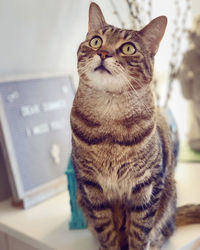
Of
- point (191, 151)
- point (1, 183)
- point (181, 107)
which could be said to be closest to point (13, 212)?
point (1, 183)

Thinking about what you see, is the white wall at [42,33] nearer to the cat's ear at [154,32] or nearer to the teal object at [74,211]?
the teal object at [74,211]

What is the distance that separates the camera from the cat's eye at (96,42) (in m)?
0.61

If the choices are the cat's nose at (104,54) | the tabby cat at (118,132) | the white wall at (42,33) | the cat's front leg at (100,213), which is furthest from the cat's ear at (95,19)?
the white wall at (42,33)

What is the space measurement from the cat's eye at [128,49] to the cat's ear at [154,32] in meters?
0.04

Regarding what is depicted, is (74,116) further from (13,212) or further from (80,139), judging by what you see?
(13,212)

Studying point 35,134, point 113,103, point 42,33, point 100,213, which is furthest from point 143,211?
point 42,33

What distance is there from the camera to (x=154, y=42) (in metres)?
0.62

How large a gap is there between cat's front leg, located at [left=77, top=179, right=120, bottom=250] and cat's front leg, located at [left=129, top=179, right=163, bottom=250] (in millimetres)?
45

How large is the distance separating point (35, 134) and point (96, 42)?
498 millimetres

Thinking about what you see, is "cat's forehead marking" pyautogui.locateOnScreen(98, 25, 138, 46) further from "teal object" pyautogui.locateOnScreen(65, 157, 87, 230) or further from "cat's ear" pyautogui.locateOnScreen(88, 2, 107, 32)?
"teal object" pyautogui.locateOnScreen(65, 157, 87, 230)

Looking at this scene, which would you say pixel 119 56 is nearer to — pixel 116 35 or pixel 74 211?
pixel 116 35

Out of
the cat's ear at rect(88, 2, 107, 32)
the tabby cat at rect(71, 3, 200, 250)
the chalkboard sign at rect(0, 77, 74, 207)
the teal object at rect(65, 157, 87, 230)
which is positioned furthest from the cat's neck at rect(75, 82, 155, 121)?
the chalkboard sign at rect(0, 77, 74, 207)

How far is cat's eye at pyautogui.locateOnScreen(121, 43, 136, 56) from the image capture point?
59 cm

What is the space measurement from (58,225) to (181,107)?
1019 mm
